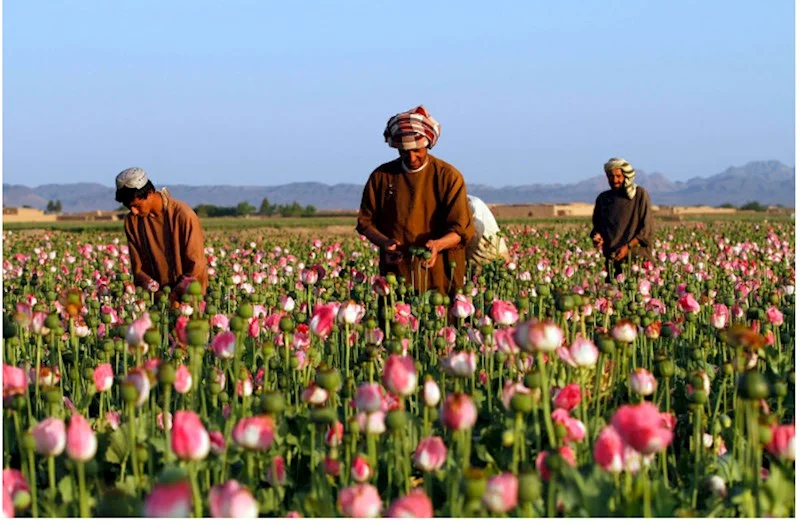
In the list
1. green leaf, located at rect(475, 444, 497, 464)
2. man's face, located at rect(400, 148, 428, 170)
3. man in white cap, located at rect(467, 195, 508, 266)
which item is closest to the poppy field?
green leaf, located at rect(475, 444, 497, 464)

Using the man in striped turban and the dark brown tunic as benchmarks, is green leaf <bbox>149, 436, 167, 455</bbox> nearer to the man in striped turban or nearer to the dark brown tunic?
the man in striped turban

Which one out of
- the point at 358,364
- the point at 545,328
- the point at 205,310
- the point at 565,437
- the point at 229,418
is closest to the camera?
the point at 545,328

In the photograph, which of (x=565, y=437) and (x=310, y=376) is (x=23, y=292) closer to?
(x=310, y=376)

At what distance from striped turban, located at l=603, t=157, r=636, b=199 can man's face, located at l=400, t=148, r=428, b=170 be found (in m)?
3.10

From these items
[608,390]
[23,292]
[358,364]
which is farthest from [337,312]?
[23,292]

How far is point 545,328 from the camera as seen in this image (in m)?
3.08

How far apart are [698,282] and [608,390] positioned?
4039 mm

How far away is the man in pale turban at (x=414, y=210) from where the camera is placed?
266 inches

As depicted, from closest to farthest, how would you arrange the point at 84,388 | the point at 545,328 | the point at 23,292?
the point at 545,328, the point at 84,388, the point at 23,292

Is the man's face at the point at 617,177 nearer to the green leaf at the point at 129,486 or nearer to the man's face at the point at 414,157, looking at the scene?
the man's face at the point at 414,157

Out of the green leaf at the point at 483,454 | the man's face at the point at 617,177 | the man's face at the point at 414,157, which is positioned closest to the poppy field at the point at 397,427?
the green leaf at the point at 483,454

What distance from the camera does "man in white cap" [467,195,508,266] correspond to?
9359 millimetres

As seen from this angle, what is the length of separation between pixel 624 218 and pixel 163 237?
14.3ft

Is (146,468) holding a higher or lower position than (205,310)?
lower
